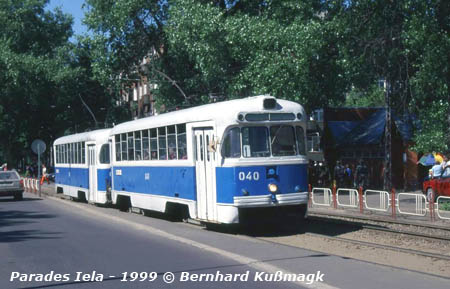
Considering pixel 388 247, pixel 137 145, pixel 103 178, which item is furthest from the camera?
pixel 103 178

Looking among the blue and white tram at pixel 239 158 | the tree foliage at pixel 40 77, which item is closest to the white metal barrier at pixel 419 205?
the blue and white tram at pixel 239 158

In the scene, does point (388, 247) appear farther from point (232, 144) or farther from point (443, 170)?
point (443, 170)

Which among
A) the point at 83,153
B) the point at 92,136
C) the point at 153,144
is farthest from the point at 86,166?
the point at 153,144

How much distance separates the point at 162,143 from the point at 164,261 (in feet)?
25.2

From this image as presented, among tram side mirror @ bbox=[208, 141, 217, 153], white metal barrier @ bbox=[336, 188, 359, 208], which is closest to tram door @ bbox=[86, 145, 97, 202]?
white metal barrier @ bbox=[336, 188, 359, 208]

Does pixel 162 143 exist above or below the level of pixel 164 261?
above

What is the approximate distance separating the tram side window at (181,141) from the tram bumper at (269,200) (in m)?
2.70

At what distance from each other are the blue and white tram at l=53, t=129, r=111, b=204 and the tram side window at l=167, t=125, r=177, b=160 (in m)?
7.38

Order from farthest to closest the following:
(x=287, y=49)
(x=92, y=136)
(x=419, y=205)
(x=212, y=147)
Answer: (x=287, y=49) → (x=92, y=136) → (x=419, y=205) → (x=212, y=147)

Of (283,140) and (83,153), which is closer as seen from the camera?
(283,140)

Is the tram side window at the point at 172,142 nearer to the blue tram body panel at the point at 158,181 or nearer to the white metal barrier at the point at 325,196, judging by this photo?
the blue tram body panel at the point at 158,181

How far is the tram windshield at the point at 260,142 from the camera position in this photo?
15.3 metres

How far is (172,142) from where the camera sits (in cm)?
1795

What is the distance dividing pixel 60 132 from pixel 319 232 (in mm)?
47771
